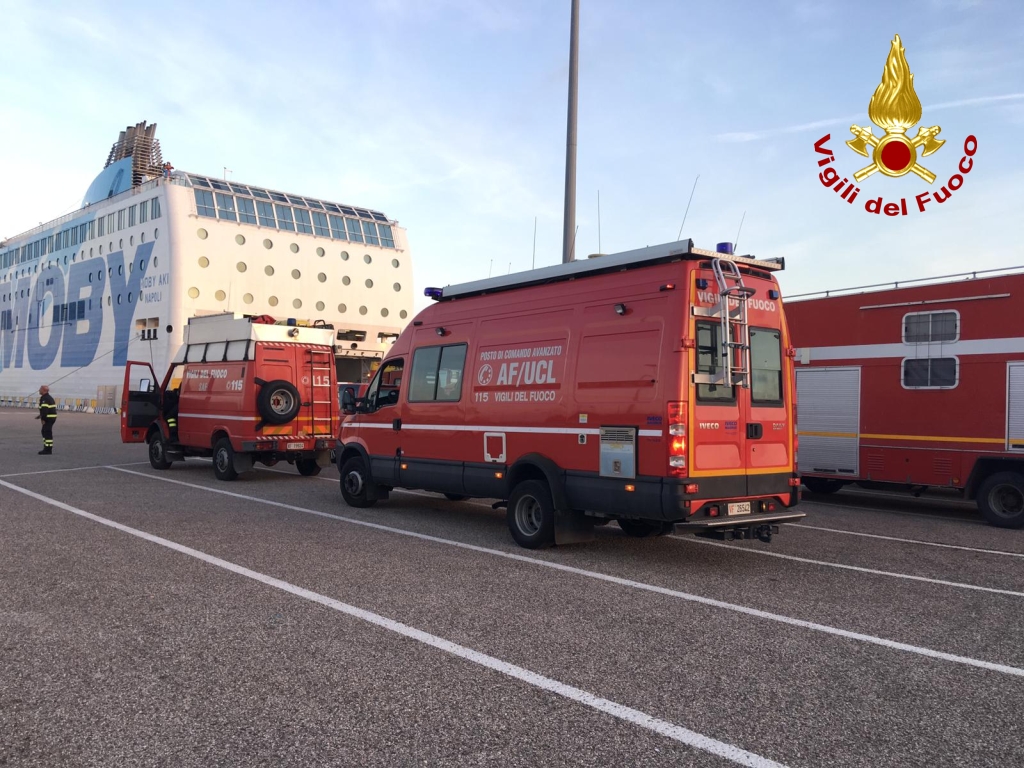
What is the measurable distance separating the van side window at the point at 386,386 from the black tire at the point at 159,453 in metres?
7.75

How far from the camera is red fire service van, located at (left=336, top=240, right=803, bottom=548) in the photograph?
7125 mm

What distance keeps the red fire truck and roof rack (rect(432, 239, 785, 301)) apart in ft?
14.4

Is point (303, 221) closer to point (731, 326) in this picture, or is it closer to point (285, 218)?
point (285, 218)

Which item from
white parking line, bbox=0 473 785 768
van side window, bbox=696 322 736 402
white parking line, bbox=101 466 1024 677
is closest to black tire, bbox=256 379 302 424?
white parking line, bbox=101 466 1024 677

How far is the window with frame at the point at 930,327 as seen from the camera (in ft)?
35.8

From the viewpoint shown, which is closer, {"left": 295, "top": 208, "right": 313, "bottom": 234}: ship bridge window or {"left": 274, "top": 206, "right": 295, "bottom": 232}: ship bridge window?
{"left": 274, "top": 206, "right": 295, "bottom": 232}: ship bridge window

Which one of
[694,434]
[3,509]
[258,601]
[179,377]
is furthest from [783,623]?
[179,377]

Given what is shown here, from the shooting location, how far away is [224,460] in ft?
48.3

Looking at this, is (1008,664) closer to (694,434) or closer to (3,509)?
(694,434)

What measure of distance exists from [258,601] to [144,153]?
175 feet

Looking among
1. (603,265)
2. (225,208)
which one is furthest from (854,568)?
(225,208)

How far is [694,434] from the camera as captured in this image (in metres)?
7.08

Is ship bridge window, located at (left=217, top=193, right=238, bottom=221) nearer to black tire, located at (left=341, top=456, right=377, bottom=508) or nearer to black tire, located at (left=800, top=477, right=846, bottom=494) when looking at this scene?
black tire, located at (left=341, top=456, right=377, bottom=508)

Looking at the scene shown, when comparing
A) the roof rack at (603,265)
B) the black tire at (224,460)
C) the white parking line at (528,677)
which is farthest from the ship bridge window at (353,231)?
the white parking line at (528,677)
